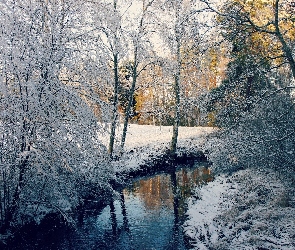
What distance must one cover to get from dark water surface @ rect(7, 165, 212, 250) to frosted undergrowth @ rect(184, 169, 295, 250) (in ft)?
2.06

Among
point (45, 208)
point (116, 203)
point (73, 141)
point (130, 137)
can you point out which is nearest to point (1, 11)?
point (73, 141)

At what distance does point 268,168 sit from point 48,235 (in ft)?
25.8

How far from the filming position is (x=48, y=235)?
10.4m

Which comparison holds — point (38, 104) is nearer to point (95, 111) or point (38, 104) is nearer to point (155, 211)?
point (95, 111)

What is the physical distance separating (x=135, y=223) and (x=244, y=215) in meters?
3.67

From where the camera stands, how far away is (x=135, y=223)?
1122 centimetres

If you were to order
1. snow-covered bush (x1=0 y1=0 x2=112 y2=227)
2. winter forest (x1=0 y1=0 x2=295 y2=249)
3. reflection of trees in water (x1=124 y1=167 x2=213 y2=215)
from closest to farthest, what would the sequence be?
1. winter forest (x1=0 y1=0 x2=295 y2=249)
2. snow-covered bush (x1=0 y1=0 x2=112 y2=227)
3. reflection of trees in water (x1=124 y1=167 x2=213 y2=215)

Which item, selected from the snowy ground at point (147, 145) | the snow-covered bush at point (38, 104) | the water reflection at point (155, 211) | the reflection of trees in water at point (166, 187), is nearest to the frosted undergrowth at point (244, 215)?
the water reflection at point (155, 211)

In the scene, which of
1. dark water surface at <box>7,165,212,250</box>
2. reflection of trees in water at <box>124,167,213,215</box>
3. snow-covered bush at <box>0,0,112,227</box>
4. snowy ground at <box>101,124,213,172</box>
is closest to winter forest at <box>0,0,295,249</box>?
snow-covered bush at <box>0,0,112,227</box>

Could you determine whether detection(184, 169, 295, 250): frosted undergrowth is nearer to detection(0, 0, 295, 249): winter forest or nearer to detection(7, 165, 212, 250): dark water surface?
detection(0, 0, 295, 249): winter forest

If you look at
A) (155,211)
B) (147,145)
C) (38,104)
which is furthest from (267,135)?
(147,145)

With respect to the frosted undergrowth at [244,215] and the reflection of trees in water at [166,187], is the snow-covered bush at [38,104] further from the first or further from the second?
the reflection of trees in water at [166,187]

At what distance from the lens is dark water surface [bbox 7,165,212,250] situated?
9.61 meters

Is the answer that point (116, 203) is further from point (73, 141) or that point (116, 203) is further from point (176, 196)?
point (73, 141)
